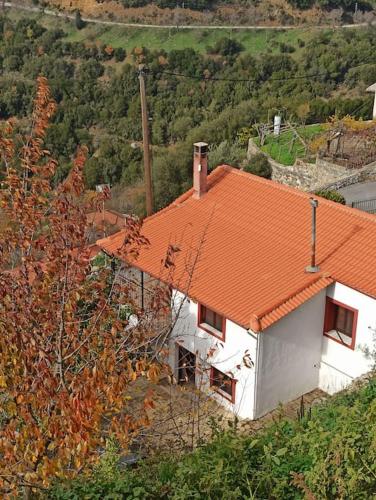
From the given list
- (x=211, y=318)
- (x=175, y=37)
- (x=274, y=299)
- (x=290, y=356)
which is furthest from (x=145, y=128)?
(x=175, y=37)

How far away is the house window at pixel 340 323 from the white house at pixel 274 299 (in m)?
0.03

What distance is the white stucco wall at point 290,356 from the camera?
16.5 meters

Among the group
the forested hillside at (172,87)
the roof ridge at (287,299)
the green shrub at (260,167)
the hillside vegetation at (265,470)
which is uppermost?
the hillside vegetation at (265,470)

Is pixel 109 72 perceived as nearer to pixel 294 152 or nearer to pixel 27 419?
pixel 294 152

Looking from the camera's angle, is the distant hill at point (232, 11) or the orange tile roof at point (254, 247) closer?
the orange tile roof at point (254, 247)

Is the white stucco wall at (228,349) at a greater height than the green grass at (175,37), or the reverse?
the white stucco wall at (228,349)

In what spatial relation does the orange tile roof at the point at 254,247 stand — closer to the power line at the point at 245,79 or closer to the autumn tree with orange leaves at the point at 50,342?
the autumn tree with orange leaves at the point at 50,342

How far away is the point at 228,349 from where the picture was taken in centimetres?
1700

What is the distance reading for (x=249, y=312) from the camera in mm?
16281

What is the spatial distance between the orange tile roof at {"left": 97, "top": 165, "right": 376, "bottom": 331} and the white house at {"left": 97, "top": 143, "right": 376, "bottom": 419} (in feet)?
0.09

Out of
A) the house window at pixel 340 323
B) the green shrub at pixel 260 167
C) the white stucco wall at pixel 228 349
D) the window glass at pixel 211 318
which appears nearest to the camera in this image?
the white stucco wall at pixel 228 349

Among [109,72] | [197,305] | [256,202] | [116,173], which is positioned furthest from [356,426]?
[109,72]

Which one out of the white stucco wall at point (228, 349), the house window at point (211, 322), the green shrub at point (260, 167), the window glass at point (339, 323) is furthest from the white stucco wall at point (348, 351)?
the green shrub at point (260, 167)

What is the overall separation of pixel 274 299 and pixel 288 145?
22762 mm
